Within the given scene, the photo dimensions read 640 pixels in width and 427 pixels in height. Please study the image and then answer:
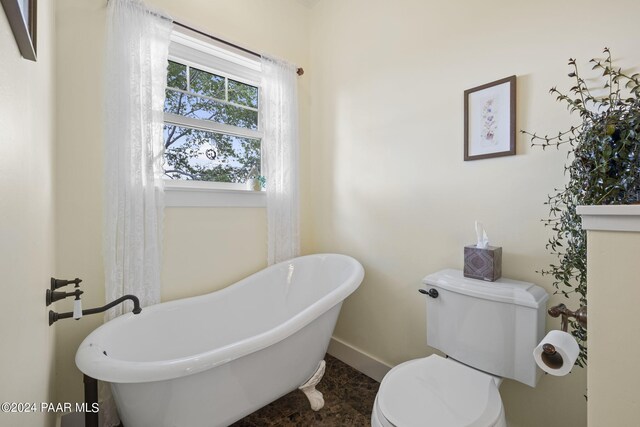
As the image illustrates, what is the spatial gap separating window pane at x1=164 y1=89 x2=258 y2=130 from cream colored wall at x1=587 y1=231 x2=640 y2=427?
2.11 m

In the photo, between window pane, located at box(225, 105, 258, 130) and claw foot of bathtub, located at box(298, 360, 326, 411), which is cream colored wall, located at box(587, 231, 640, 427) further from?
window pane, located at box(225, 105, 258, 130)

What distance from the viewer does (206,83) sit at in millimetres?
2008

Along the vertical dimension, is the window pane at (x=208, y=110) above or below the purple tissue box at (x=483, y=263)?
above

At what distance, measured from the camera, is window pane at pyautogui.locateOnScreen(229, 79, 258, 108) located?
83.8 inches

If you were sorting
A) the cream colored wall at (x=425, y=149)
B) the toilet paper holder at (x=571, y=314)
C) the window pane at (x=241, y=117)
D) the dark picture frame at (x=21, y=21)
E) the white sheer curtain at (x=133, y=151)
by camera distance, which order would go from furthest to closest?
the window pane at (x=241, y=117), the white sheer curtain at (x=133, y=151), the cream colored wall at (x=425, y=149), the toilet paper holder at (x=571, y=314), the dark picture frame at (x=21, y=21)

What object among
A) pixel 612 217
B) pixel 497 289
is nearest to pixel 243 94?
pixel 497 289

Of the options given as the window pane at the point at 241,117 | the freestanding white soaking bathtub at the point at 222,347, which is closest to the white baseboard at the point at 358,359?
the freestanding white soaking bathtub at the point at 222,347

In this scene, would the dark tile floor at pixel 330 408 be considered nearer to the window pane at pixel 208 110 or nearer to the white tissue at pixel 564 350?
the white tissue at pixel 564 350

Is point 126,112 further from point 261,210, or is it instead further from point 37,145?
point 261,210

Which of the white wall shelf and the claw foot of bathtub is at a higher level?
the white wall shelf

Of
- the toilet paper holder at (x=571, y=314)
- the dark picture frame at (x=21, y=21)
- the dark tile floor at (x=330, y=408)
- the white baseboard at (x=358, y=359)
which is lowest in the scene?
the dark tile floor at (x=330, y=408)

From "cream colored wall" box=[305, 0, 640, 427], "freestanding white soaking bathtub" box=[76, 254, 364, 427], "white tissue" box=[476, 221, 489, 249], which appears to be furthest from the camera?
"white tissue" box=[476, 221, 489, 249]

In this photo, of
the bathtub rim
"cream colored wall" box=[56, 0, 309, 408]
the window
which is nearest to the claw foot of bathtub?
the bathtub rim

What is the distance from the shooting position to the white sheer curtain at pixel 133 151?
4.88ft
